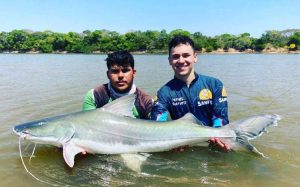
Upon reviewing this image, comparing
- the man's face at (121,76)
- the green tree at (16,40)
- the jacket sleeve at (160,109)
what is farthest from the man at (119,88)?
the green tree at (16,40)

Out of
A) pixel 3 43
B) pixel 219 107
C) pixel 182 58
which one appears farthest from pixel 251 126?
pixel 3 43

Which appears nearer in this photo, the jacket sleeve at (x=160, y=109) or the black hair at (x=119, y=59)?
the black hair at (x=119, y=59)

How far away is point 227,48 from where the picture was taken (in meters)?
82.8

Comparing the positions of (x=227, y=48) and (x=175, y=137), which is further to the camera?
(x=227, y=48)

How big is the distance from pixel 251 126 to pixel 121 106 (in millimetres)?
1589

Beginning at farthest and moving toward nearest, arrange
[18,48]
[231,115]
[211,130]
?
[18,48] < [231,115] < [211,130]

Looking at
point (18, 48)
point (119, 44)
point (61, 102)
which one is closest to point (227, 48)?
point (119, 44)

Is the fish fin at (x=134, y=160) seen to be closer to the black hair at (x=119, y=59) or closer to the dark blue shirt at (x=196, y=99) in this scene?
the dark blue shirt at (x=196, y=99)

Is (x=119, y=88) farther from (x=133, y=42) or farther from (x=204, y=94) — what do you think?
(x=133, y=42)

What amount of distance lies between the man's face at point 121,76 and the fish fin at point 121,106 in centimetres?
73

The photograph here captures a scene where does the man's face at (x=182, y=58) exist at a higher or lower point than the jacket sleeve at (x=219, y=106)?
higher

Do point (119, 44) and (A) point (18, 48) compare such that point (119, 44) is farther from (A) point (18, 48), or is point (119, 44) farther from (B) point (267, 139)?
(B) point (267, 139)

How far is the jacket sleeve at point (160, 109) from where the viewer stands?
16.3 ft

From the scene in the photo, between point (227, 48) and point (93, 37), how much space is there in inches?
1423
